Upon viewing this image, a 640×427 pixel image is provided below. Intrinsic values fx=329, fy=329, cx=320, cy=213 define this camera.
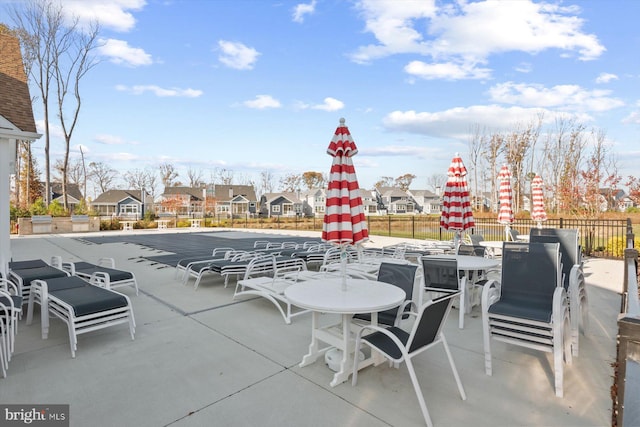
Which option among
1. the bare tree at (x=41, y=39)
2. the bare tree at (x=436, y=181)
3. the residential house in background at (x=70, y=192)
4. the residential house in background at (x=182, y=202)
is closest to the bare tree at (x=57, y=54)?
the bare tree at (x=41, y=39)

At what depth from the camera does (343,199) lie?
3.37m

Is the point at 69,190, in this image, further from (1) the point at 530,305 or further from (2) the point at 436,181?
(2) the point at 436,181

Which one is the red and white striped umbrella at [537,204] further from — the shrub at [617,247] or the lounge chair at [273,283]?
the lounge chair at [273,283]

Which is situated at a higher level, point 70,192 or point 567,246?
point 70,192

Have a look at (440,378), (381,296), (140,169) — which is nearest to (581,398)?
(440,378)

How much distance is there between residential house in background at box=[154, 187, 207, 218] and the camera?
44188 millimetres

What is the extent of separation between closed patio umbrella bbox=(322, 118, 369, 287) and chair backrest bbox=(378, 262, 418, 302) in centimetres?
74

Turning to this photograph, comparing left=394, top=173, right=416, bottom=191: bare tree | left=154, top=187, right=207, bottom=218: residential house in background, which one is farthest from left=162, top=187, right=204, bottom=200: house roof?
left=394, top=173, right=416, bottom=191: bare tree

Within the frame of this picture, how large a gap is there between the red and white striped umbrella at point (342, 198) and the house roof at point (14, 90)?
679cm

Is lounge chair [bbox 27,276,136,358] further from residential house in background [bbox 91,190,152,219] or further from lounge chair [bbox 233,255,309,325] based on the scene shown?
residential house in background [bbox 91,190,152,219]

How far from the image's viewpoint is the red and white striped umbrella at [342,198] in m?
3.36

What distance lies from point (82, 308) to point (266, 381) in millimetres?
2280

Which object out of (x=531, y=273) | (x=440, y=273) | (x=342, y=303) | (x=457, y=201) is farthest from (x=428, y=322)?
(x=457, y=201)

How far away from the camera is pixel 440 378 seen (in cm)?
306
